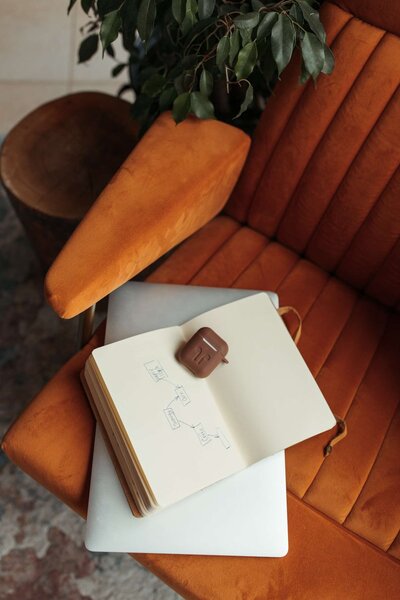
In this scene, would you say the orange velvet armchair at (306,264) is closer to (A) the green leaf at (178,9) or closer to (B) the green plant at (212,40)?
(B) the green plant at (212,40)

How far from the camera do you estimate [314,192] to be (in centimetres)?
112

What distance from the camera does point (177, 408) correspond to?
0.95 metres

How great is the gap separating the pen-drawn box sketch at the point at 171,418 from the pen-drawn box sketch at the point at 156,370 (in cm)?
5

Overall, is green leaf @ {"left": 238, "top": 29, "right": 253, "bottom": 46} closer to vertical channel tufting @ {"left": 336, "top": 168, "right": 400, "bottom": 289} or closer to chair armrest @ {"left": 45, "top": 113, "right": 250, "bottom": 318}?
chair armrest @ {"left": 45, "top": 113, "right": 250, "bottom": 318}

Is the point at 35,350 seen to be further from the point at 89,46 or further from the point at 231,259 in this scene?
the point at 89,46

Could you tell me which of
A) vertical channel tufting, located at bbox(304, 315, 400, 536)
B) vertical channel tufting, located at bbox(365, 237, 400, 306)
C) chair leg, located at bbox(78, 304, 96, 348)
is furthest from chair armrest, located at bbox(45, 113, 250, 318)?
vertical channel tufting, located at bbox(304, 315, 400, 536)

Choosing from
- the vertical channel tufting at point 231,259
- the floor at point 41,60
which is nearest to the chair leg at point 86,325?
the vertical channel tufting at point 231,259

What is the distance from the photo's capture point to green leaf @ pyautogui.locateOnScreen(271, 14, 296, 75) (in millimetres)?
909

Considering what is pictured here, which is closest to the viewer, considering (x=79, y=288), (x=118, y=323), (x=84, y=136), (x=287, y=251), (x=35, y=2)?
(x=79, y=288)

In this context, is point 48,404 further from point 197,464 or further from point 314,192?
point 314,192

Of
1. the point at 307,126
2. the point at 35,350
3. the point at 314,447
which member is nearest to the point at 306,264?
the point at 307,126

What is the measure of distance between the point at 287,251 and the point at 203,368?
0.38 meters

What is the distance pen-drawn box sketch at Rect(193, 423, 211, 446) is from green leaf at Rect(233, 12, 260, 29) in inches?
25.0

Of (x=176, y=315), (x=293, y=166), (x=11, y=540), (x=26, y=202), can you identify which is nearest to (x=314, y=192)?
(x=293, y=166)
